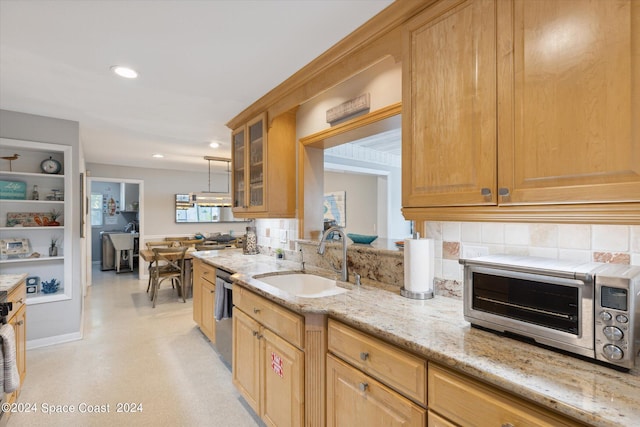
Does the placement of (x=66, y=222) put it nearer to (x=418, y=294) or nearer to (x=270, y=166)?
(x=270, y=166)

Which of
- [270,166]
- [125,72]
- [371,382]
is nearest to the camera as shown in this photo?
[371,382]

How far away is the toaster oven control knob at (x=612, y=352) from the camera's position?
32.3 inches

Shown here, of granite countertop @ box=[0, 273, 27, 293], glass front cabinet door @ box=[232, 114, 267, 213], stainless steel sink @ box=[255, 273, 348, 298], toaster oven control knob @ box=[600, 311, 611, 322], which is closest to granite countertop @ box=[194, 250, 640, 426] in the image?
toaster oven control knob @ box=[600, 311, 611, 322]

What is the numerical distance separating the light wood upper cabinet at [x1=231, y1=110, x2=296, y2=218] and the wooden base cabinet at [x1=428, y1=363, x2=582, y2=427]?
2.10 meters

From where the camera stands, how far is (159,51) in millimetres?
1944

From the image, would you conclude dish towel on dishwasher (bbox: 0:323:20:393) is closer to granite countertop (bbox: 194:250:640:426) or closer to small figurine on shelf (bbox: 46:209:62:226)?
granite countertop (bbox: 194:250:640:426)

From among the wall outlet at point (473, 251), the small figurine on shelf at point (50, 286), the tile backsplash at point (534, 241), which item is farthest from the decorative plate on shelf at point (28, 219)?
the wall outlet at point (473, 251)


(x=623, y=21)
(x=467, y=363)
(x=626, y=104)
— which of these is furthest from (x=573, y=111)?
(x=467, y=363)

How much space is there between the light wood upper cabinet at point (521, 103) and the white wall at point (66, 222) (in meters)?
3.68

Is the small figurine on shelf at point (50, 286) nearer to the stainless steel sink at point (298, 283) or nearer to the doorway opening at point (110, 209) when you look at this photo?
the stainless steel sink at point (298, 283)

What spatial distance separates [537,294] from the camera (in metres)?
1.00

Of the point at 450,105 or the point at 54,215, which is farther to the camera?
the point at 54,215

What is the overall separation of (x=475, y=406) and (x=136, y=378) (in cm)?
270

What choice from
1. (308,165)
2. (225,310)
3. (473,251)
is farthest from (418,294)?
(308,165)
